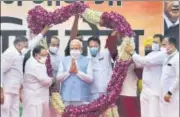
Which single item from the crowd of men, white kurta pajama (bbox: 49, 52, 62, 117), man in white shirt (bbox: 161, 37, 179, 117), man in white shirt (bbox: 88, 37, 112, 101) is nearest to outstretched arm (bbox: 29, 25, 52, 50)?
the crowd of men

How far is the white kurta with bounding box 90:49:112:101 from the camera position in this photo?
28.8 feet

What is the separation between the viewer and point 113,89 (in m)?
8.77

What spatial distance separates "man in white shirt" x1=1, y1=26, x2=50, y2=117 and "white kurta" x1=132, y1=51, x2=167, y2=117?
167 centimetres

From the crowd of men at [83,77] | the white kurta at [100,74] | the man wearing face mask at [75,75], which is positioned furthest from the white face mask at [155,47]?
the man wearing face mask at [75,75]

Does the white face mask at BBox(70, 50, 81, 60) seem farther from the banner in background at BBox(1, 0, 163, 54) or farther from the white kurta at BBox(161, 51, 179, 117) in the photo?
the banner in background at BBox(1, 0, 163, 54)

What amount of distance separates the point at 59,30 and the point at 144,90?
11.4 ft

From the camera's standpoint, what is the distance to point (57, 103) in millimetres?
8836

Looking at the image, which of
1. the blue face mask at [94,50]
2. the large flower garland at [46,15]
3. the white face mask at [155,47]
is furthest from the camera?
the large flower garland at [46,15]

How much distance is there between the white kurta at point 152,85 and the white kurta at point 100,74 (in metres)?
0.46

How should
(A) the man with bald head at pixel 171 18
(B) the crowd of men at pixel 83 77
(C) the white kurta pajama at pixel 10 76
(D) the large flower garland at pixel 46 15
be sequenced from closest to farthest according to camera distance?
(C) the white kurta pajama at pixel 10 76 → (B) the crowd of men at pixel 83 77 → (D) the large flower garland at pixel 46 15 → (A) the man with bald head at pixel 171 18

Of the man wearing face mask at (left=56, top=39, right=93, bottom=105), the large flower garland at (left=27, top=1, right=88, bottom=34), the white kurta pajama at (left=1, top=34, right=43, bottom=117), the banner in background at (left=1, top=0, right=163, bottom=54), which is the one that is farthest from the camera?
the banner in background at (left=1, top=0, right=163, bottom=54)

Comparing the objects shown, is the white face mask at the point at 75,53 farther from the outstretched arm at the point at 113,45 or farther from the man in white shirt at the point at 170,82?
the man in white shirt at the point at 170,82

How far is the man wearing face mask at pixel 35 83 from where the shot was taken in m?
8.56

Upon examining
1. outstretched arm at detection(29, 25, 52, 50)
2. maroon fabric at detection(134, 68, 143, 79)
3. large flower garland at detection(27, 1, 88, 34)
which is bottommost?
maroon fabric at detection(134, 68, 143, 79)
